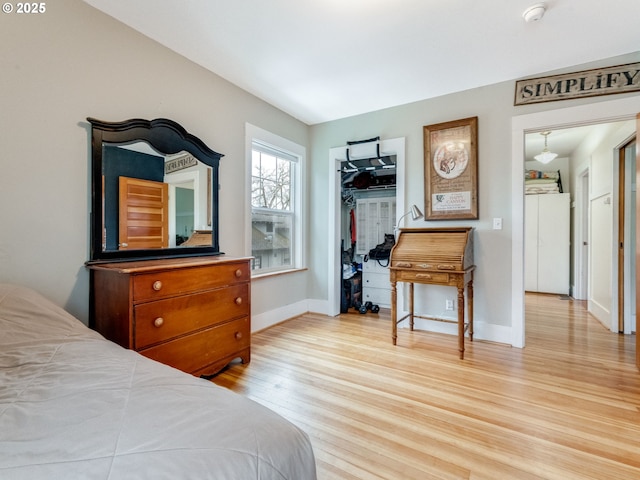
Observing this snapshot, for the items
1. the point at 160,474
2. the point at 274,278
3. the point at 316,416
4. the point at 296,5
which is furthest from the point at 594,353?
the point at 296,5

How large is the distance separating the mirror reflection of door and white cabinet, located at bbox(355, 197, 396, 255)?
3.47 m

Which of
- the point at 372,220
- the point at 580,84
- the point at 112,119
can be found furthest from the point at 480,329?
the point at 112,119

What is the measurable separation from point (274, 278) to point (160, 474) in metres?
3.04

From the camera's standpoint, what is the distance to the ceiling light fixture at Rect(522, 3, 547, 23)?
196 centimetres

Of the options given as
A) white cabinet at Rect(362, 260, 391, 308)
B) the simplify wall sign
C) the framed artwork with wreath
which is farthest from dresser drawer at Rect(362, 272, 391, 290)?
the simplify wall sign

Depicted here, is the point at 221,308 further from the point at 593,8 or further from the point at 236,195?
the point at 593,8

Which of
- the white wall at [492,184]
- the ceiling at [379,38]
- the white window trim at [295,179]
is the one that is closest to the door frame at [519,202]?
the white wall at [492,184]

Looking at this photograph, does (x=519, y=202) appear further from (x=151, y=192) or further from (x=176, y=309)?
(x=151, y=192)

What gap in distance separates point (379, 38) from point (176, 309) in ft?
8.06

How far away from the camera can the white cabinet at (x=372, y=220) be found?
16.6ft

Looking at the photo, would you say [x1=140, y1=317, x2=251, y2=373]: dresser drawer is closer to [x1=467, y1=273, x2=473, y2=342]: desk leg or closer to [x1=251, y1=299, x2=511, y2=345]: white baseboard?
[x1=251, y1=299, x2=511, y2=345]: white baseboard

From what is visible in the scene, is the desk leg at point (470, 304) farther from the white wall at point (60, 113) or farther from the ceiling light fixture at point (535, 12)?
the white wall at point (60, 113)

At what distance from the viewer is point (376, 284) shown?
4508mm

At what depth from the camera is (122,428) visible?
679 millimetres
